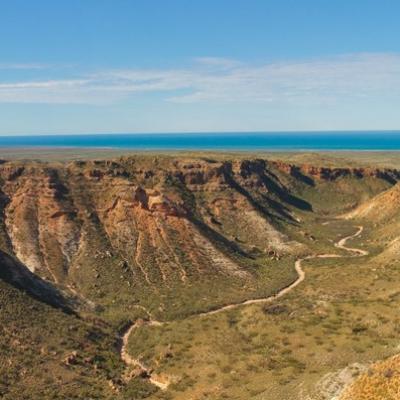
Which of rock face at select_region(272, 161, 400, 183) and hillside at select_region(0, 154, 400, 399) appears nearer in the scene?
hillside at select_region(0, 154, 400, 399)

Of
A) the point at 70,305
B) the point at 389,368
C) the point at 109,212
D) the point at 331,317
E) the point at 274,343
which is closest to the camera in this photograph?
the point at 389,368

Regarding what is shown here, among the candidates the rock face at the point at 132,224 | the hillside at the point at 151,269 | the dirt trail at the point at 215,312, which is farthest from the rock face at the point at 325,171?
the dirt trail at the point at 215,312

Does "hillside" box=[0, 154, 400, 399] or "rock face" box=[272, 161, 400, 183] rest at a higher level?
"rock face" box=[272, 161, 400, 183]

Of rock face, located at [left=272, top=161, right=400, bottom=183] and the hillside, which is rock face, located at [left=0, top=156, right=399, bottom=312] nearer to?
the hillside

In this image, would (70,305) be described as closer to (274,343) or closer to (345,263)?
(274,343)

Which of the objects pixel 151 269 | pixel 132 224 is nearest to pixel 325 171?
pixel 132 224

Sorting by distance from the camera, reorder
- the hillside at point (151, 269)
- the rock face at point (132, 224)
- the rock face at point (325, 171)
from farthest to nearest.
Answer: the rock face at point (325, 171) < the rock face at point (132, 224) < the hillside at point (151, 269)

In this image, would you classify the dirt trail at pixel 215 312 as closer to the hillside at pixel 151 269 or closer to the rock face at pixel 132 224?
the hillside at pixel 151 269

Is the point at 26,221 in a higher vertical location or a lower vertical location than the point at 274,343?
higher

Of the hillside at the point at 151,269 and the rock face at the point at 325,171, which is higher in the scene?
the rock face at the point at 325,171

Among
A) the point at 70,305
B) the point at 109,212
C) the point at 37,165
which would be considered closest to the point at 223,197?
the point at 109,212

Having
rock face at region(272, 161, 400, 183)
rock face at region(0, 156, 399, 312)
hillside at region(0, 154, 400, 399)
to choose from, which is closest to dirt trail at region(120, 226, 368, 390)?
hillside at region(0, 154, 400, 399)
